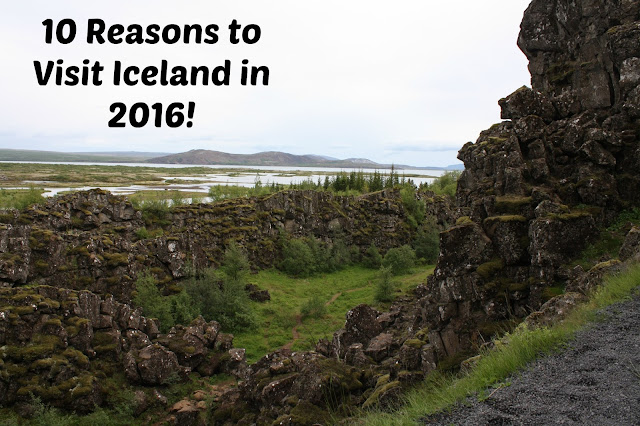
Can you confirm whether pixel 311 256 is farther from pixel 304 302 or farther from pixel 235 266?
pixel 235 266

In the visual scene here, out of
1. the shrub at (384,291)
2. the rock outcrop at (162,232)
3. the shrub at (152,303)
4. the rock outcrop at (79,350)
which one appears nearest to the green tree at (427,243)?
the rock outcrop at (162,232)

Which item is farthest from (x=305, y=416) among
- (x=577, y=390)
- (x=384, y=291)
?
(x=384, y=291)

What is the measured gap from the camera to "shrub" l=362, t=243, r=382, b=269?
62.7 m

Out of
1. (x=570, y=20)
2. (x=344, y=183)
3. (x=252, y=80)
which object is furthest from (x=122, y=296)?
(x=344, y=183)

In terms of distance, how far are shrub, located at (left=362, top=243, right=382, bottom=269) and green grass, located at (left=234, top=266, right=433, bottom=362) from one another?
4.18 ft

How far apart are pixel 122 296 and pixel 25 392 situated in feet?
45.7

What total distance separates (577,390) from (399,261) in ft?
163

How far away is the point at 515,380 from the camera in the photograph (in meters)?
9.62

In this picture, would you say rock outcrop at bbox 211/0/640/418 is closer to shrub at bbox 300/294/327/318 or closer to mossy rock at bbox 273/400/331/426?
mossy rock at bbox 273/400/331/426

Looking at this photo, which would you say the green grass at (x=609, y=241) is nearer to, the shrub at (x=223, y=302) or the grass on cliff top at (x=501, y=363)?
the grass on cliff top at (x=501, y=363)

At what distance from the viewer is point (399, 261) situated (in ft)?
190

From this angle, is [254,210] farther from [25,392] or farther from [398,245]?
[25,392]

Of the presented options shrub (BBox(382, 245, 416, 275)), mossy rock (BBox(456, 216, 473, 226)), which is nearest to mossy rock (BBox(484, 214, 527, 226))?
mossy rock (BBox(456, 216, 473, 226))

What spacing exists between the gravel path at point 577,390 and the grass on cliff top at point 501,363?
0.28 metres
